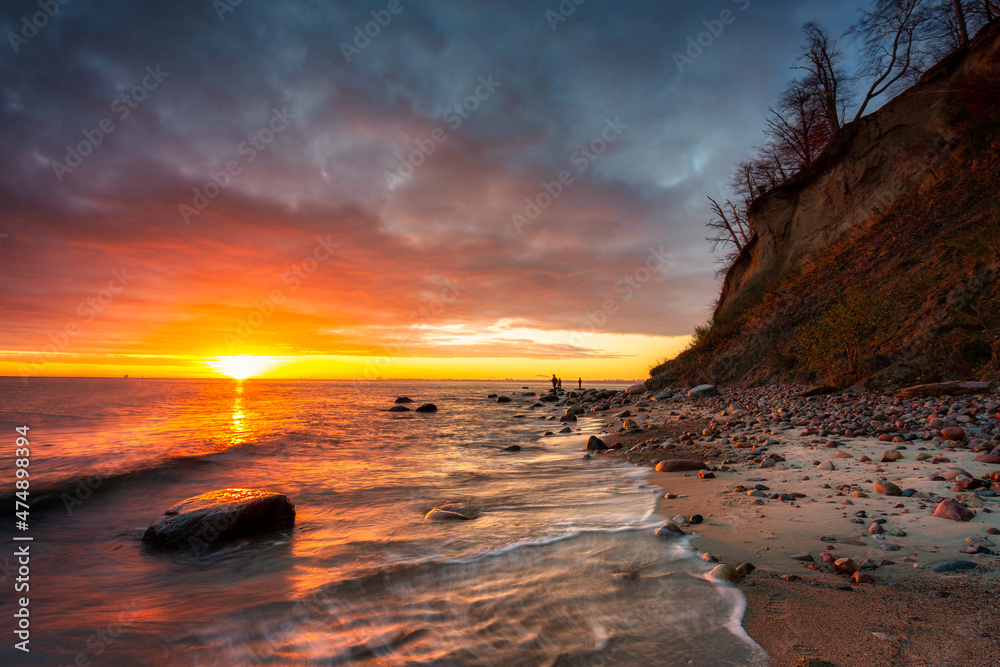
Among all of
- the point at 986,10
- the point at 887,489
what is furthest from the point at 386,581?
the point at 986,10

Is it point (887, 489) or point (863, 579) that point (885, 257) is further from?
point (863, 579)

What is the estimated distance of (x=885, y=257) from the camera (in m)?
14.4

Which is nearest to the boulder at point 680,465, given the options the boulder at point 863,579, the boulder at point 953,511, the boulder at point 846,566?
the boulder at point 953,511

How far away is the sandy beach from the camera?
229 cm

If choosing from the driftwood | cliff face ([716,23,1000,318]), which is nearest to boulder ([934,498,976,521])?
the driftwood

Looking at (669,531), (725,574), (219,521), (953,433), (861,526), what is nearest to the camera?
(725,574)

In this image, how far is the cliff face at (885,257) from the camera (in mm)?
10156

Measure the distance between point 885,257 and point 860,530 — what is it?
1513cm

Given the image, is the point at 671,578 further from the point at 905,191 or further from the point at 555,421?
the point at 905,191

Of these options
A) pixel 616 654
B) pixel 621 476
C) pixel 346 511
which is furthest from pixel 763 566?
pixel 346 511

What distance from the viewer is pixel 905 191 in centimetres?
1581

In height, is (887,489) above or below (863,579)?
above

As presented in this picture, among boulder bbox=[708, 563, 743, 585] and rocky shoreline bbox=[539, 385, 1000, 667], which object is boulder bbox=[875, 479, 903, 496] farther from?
boulder bbox=[708, 563, 743, 585]

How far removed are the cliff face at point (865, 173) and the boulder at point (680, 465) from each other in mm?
15909
